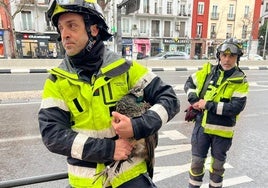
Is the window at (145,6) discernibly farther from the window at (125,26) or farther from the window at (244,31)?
the window at (244,31)

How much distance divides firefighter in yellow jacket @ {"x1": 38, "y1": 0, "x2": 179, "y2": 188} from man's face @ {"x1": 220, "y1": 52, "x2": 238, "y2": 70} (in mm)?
1656

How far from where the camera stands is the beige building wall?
1604 inches

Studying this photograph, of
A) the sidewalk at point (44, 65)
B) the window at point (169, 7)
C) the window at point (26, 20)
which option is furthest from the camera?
the window at point (169, 7)

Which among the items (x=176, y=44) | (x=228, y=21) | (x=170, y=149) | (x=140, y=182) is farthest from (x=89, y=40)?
(x=228, y=21)

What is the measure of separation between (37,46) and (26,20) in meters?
3.16

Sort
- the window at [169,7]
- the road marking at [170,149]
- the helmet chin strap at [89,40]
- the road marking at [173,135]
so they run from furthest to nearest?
the window at [169,7]
the road marking at [173,135]
the road marking at [170,149]
the helmet chin strap at [89,40]

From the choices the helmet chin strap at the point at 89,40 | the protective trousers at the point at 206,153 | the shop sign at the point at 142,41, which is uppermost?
the helmet chin strap at the point at 89,40

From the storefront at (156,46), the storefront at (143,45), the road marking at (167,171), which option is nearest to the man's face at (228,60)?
the road marking at (167,171)

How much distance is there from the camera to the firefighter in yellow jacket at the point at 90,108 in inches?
53.7

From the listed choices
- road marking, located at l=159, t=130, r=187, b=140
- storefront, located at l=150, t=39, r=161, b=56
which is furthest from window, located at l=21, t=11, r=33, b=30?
road marking, located at l=159, t=130, r=187, b=140

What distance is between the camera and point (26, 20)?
1243 inches

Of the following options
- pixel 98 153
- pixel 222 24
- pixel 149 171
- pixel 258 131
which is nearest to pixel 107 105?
pixel 98 153

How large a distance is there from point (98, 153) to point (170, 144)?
12.3 ft

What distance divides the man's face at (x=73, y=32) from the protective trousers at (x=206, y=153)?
197 cm
